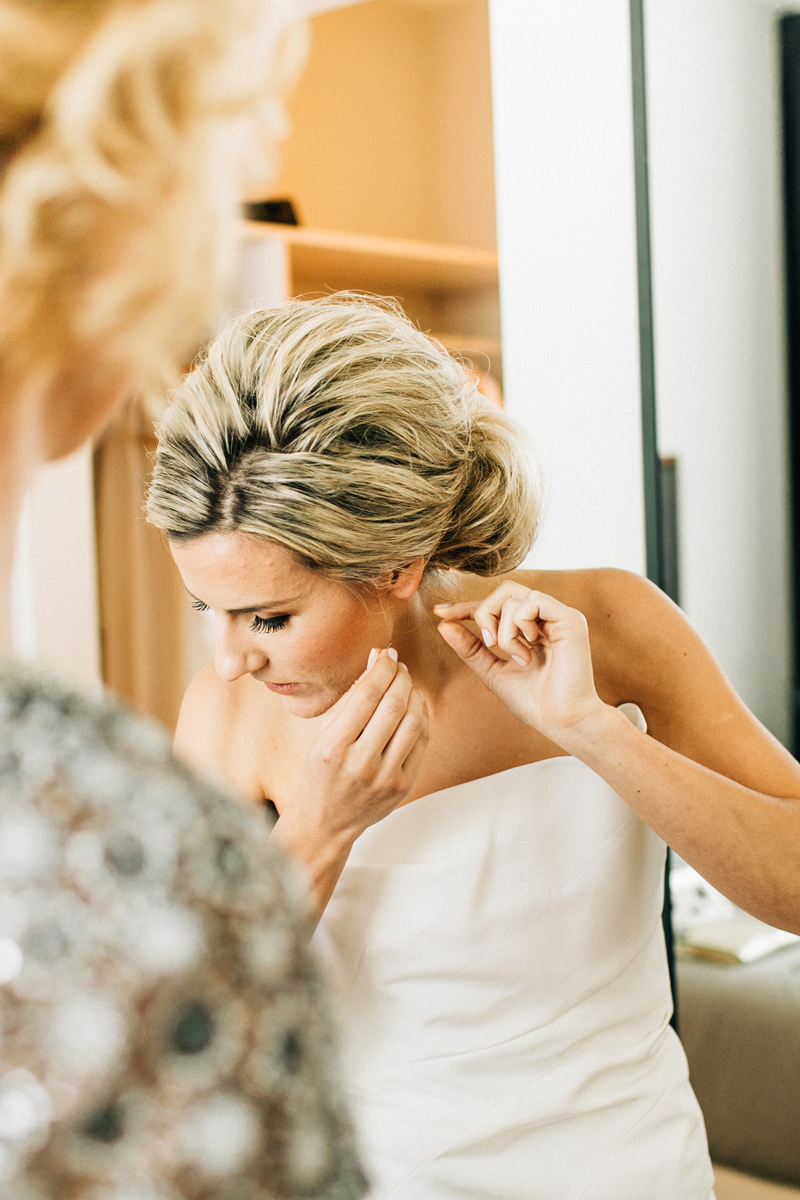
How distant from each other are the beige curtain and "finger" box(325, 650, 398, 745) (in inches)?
46.1

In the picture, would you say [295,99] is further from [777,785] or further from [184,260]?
[184,260]

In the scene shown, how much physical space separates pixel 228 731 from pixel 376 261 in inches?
48.0

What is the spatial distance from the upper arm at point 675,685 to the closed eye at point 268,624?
329 millimetres

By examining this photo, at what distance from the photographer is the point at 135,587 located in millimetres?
2025

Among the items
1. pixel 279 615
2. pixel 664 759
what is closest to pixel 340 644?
pixel 279 615

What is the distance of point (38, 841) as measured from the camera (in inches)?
12.0

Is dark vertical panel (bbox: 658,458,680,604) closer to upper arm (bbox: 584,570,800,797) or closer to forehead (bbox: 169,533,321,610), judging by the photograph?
upper arm (bbox: 584,570,800,797)

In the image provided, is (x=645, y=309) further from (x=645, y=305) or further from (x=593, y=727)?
(x=593, y=727)

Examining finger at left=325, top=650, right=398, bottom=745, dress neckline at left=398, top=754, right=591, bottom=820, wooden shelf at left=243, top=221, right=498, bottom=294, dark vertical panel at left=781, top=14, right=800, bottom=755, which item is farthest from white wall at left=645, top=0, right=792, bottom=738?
finger at left=325, top=650, right=398, bottom=745

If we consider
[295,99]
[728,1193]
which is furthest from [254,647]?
[295,99]

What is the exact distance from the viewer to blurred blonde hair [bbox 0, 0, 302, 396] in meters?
0.32

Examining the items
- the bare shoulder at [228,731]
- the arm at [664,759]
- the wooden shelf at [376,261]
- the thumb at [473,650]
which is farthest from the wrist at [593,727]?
the wooden shelf at [376,261]

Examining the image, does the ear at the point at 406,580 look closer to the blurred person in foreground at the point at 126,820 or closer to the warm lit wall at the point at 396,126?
the blurred person in foreground at the point at 126,820

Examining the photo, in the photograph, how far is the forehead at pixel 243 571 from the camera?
892 mm
